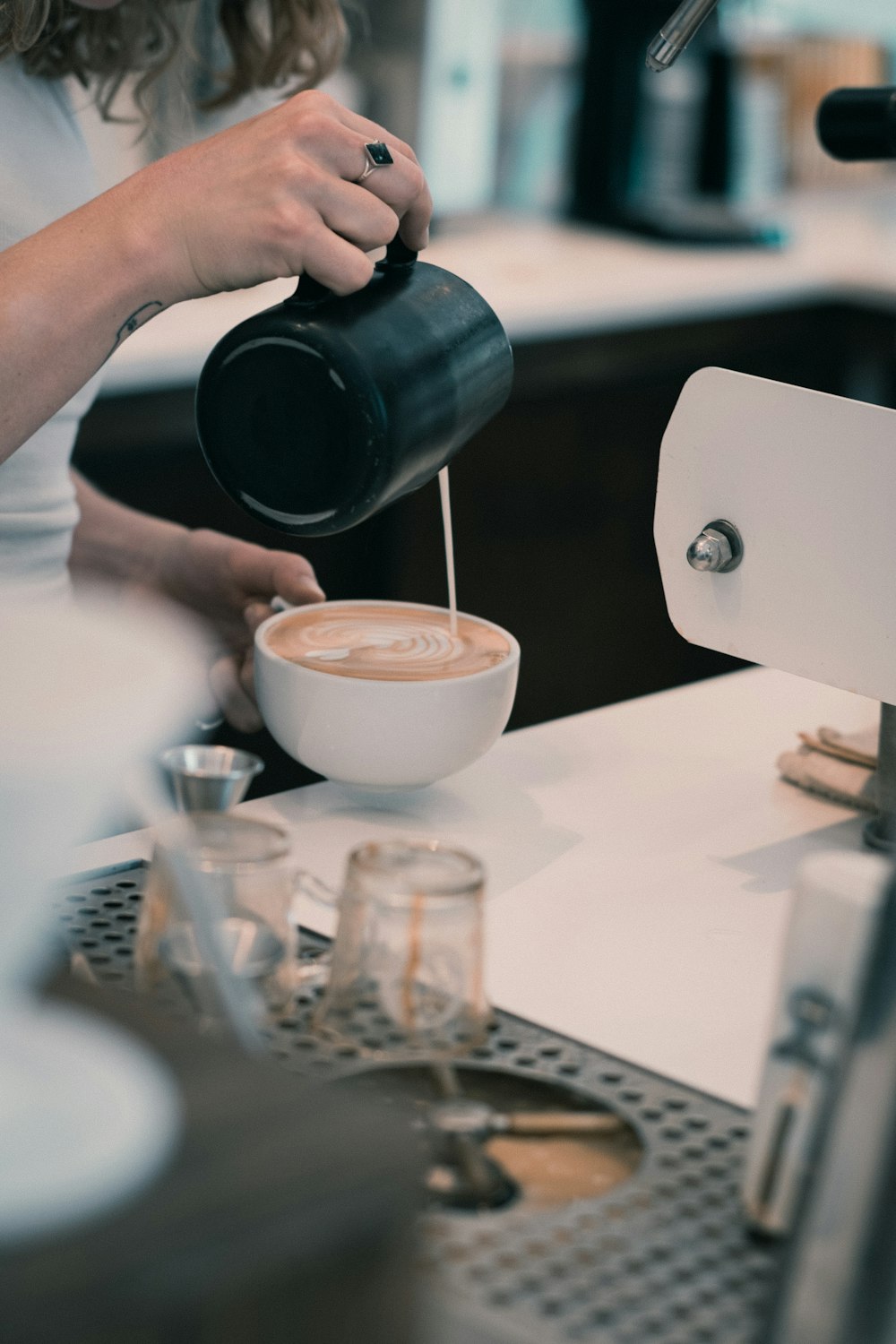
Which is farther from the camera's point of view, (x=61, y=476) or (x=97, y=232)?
(x=61, y=476)

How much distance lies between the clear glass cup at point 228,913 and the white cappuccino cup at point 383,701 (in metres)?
0.24

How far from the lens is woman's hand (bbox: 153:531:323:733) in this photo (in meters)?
1.21

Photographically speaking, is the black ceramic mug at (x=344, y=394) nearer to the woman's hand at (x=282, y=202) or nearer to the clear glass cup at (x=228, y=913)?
the woman's hand at (x=282, y=202)

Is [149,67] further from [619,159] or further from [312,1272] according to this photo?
[619,159]

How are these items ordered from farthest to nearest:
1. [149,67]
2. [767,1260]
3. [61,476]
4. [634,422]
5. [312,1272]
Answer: [634,422] → [149,67] → [61,476] → [767,1260] → [312,1272]

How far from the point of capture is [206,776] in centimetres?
77

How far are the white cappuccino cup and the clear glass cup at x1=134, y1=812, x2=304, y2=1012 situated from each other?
237mm

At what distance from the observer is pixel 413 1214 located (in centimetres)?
48

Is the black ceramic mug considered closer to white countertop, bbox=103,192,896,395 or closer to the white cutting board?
the white cutting board

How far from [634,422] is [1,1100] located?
2447mm

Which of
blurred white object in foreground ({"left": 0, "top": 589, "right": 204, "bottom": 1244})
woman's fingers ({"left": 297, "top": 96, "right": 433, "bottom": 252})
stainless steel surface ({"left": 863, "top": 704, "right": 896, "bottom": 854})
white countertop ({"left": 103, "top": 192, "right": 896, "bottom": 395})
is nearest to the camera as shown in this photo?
blurred white object in foreground ({"left": 0, "top": 589, "right": 204, "bottom": 1244})

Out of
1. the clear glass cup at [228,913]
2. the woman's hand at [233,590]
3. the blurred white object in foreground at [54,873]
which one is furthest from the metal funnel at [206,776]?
the woman's hand at [233,590]

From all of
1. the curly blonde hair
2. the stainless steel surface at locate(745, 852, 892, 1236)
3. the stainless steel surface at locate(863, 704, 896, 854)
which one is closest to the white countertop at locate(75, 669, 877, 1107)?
the stainless steel surface at locate(863, 704, 896, 854)

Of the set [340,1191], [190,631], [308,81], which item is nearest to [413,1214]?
[340,1191]
